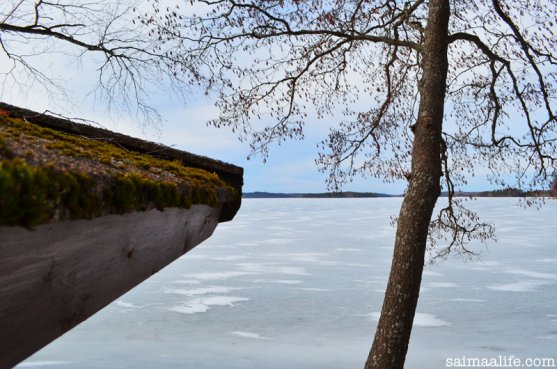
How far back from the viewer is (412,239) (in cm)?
722

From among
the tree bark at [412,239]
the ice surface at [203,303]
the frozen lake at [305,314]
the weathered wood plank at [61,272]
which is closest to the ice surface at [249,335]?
the frozen lake at [305,314]

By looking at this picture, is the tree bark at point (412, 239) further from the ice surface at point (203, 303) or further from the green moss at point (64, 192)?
the ice surface at point (203, 303)

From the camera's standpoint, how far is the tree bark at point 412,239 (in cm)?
719

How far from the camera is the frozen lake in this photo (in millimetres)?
14477

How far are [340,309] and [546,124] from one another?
10.8 metres

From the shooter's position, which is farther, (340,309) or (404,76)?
(340,309)

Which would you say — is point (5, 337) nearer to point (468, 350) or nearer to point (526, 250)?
point (468, 350)

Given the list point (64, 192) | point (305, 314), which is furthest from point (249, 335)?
point (64, 192)

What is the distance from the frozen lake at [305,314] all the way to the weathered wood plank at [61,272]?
11068 mm

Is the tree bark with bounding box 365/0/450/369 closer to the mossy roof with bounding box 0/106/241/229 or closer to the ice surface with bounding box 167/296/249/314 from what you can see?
the mossy roof with bounding box 0/106/241/229

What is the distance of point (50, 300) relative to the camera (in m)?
1.99

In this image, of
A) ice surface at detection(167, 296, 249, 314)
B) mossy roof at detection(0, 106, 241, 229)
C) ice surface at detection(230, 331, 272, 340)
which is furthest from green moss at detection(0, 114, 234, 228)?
ice surface at detection(167, 296, 249, 314)

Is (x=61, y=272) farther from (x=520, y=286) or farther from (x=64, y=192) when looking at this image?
(x=520, y=286)

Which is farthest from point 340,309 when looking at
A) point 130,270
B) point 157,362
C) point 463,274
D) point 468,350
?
point 130,270
